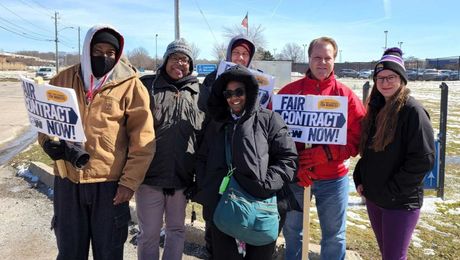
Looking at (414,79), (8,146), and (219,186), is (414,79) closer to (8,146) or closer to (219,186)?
(8,146)

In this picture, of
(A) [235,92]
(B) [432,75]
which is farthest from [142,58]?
(A) [235,92]

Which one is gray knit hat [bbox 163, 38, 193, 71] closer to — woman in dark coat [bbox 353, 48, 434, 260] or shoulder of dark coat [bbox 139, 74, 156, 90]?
shoulder of dark coat [bbox 139, 74, 156, 90]

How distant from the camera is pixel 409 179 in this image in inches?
113

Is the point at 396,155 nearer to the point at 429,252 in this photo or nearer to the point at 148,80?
the point at 429,252

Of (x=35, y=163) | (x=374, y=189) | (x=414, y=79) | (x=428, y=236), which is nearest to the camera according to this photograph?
(x=374, y=189)

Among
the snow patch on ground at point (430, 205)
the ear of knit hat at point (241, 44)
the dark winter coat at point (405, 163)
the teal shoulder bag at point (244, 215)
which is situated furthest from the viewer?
the snow patch on ground at point (430, 205)

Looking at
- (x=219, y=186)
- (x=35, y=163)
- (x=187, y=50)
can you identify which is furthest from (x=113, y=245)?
(x=35, y=163)

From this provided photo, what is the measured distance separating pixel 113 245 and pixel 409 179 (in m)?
2.30

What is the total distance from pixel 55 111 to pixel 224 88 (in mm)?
1263

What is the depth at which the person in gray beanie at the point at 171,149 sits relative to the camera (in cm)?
324

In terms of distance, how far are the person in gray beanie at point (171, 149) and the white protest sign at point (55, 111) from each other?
26.4 inches

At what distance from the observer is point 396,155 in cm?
→ 296

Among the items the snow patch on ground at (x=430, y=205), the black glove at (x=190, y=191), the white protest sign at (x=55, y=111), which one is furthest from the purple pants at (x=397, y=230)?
the snow patch on ground at (x=430, y=205)

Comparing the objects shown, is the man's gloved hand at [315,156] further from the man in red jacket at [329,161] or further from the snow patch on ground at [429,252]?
the snow patch on ground at [429,252]
